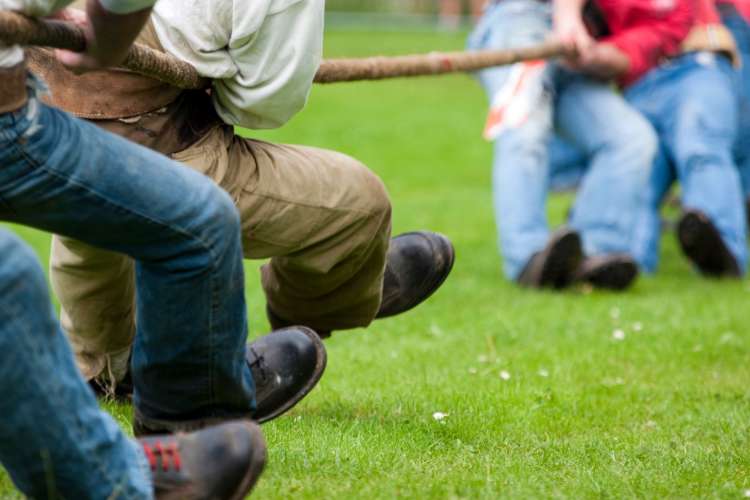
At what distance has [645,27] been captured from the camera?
7.89 meters

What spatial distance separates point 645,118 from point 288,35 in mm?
5134

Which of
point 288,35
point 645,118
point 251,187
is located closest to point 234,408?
point 251,187

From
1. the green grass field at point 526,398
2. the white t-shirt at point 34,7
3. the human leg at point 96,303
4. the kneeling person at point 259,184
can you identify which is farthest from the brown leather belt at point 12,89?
the human leg at point 96,303

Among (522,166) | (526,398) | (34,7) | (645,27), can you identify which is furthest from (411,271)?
(645,27)

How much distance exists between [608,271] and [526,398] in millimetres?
2787

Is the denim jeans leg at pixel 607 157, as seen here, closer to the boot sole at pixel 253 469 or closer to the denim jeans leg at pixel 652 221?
the denim jeans leg at pixel 652 221

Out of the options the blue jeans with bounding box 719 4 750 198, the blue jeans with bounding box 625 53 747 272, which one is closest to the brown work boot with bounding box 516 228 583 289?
the blue jeans with bounding box 625 53 747 272

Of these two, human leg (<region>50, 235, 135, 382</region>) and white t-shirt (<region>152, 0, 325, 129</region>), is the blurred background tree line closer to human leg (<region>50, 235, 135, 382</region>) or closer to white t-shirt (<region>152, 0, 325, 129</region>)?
human leg (<region>50, 235, 135, 382</region>)

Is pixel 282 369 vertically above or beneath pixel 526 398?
above

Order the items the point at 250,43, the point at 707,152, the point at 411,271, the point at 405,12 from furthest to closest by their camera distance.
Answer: the point at 405,12, the point at 707,152, the point at 411,271, the point at 250,43

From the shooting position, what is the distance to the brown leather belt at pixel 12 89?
2.66m

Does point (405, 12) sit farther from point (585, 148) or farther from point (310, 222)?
point (310, 222)

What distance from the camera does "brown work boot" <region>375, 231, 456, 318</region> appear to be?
14.4 ft

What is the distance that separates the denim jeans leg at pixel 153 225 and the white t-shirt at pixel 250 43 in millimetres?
625
